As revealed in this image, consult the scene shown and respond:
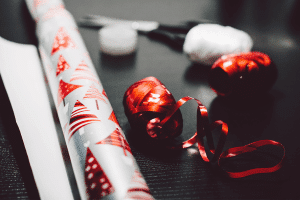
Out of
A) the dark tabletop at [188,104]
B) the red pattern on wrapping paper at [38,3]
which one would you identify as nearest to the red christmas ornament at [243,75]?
the dark tabletop at [188,104]

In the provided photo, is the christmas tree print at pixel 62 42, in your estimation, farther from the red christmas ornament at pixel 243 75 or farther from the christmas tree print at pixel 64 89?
the red christmas ornament at pixel 243 75

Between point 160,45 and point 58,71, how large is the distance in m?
0.25

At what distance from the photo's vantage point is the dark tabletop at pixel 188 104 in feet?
0.87

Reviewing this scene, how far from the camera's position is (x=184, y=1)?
2.51ft

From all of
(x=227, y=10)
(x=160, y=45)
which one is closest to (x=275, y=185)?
(x=160, y=45)

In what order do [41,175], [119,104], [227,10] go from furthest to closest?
[227,10]
[119,104]
[41,175]

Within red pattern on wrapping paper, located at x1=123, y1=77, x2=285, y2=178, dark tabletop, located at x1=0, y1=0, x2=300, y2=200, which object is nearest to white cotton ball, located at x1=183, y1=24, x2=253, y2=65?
dark tabletop, located at x1=0, y1=0, x2=300, y2=200

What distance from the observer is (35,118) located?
0.32m

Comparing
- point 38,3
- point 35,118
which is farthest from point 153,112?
point 38,3

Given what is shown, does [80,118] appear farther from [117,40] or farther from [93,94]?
[117,40]

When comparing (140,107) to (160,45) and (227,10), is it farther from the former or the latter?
(227,10)

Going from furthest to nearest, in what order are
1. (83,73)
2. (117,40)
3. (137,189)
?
(117,40) < (83,73) < (137,189)

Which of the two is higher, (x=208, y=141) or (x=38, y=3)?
(x=38, y=3)

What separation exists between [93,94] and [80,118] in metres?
0.04
